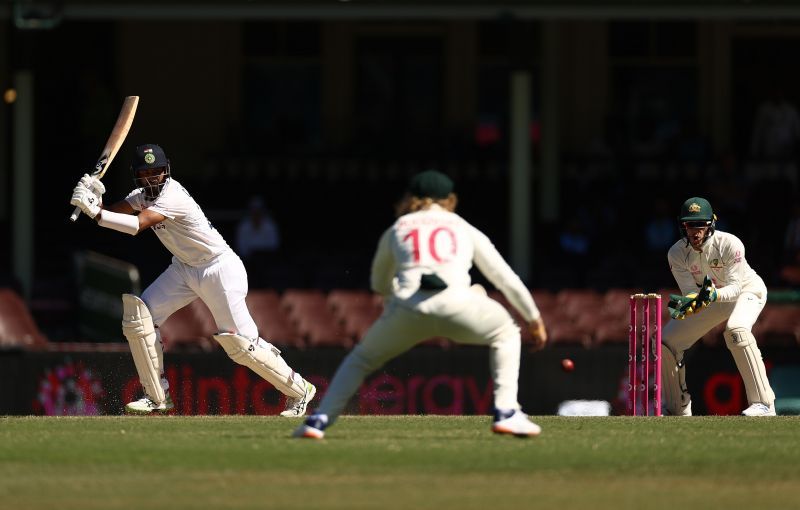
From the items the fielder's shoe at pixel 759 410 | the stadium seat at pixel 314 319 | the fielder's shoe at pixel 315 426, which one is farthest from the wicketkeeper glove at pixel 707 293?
the stadium seat at pixel 314 319

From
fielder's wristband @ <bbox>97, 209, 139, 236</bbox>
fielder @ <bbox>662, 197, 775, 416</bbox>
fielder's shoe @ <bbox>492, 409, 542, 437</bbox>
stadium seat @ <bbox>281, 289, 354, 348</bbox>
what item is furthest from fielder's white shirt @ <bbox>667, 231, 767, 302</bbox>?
stadium seat @ <bbox>281, 289, 354, 348</bbox>

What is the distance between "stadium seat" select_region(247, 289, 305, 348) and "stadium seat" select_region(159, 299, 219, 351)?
43cm

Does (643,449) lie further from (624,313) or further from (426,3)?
(426,3)

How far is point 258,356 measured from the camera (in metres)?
11.5

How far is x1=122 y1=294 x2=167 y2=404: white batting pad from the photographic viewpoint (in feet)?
37.4

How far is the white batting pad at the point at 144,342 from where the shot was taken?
11.4m

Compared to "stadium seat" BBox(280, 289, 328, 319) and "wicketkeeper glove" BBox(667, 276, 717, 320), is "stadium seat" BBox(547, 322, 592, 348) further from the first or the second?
"wicketkeeper glove" BBox(667, 276, 717, 320)

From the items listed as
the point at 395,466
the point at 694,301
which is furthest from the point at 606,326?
the point at 395,466

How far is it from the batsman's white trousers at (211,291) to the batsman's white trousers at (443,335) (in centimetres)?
219

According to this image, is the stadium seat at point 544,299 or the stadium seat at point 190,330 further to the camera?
the stadium seat at point 544,299

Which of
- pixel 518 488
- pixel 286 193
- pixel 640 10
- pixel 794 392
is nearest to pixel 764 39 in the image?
pixel 640 10

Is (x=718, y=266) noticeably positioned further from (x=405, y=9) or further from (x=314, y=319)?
(x=405, y=9)

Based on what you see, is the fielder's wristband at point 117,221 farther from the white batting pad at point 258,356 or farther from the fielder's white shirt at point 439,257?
the fielder's white shirt at point 439,257

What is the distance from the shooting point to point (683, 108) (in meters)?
23.1
